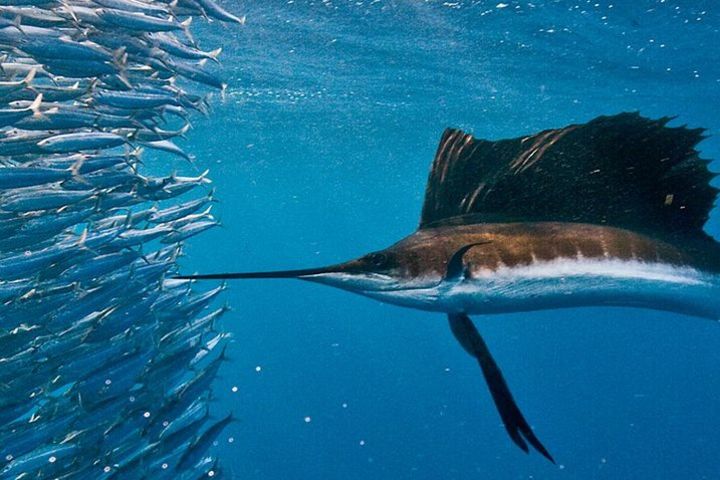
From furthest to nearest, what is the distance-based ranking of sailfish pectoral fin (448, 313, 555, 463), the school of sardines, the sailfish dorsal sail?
the school of sardines
the sailfish dorsal sail
sailfish pectoral fin (448, 313, 555, 463)

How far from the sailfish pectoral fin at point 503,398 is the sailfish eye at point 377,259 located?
12.6 inches

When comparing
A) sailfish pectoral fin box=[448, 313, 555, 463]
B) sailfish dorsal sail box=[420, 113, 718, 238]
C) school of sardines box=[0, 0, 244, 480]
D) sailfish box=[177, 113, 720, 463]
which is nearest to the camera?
sailfish pectoral fin box=[448, 313, 555, 463]

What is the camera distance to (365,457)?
1580 centimetres

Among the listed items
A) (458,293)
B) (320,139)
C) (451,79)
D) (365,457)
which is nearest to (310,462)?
(365,457)

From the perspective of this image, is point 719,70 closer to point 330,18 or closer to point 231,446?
point 330,18

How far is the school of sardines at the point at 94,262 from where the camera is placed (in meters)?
4.23

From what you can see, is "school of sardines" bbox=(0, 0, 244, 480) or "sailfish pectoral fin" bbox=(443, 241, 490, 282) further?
"school of sardines" bbox=(0, 0, 244, 480)

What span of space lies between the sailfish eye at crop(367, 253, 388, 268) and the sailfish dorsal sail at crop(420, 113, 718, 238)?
395 mm

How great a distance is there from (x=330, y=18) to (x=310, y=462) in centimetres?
1140

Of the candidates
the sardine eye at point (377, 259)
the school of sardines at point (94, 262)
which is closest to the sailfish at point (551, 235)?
the sardine eye at point (377, 259)

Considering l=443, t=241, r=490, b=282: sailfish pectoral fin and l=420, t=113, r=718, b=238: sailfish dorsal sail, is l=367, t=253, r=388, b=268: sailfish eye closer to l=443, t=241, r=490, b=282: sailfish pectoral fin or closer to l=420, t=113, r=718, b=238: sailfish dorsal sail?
l=443, t=241, r=490, b=282: sailfish pectoral fin

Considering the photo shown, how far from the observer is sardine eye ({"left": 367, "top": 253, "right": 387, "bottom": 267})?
1558mm

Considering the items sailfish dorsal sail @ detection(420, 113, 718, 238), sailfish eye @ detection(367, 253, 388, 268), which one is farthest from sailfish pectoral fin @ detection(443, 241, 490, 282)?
sailfish dorsal sail @ detection(420, 113, 718, 238)

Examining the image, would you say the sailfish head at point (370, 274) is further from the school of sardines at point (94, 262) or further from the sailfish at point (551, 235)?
the school of sardines at point (94, 262)
